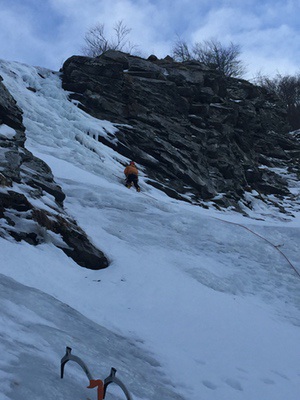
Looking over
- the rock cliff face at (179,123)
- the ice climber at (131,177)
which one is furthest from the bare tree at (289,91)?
the ice climber at (131,177)

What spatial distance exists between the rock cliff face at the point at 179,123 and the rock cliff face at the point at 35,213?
6059mm

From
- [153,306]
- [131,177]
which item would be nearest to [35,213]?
[153,306]

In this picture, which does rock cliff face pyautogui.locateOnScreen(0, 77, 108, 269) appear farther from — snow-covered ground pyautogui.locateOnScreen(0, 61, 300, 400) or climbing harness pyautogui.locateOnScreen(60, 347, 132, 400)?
climbing harness pyautogui.locateOnScreen(60, 347, 132, 400)

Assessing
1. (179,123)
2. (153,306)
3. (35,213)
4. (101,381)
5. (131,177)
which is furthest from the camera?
(179,123)

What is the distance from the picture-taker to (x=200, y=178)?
582 inches

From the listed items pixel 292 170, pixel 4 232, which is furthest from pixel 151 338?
pixel 292 170

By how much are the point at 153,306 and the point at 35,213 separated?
211cm

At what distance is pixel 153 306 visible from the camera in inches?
197

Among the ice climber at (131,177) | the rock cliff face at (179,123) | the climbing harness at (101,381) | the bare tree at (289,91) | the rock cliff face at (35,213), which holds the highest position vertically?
the bare tree at (289,91)

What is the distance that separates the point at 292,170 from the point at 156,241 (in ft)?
54.8

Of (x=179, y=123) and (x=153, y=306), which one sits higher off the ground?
(x=179, y=123)

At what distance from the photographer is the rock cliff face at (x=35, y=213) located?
5441mm

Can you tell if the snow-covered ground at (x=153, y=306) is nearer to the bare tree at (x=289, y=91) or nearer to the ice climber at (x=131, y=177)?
the ice climber at (x=131, y=177)

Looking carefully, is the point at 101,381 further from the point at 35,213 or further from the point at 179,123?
the point at 179,123
